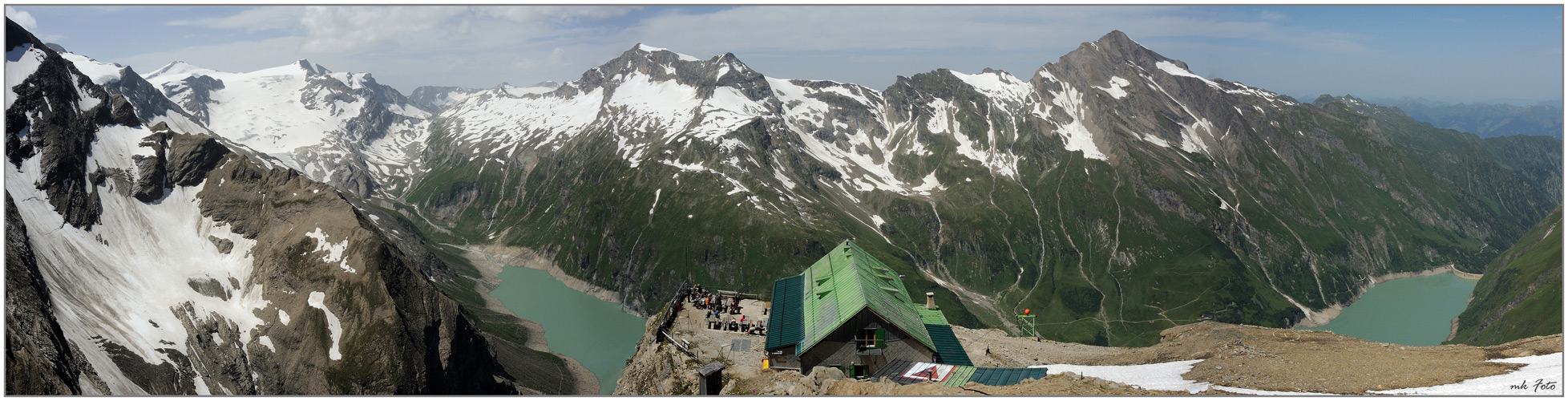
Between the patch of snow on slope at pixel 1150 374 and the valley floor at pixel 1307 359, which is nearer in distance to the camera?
the valley floor at pixel 1307 359

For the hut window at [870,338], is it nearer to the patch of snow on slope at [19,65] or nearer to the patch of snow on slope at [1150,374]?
the patch of snow on slope at [1150,374]

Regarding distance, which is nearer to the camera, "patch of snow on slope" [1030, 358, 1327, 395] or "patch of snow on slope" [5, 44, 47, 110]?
"patch of snow on slope" [1030, 358, 1327, 395]

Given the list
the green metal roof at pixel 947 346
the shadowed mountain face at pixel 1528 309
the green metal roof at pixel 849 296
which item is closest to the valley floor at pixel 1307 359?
the green metal roof at pixel 947 346

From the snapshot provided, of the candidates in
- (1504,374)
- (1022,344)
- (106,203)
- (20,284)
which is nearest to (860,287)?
(1022,344)

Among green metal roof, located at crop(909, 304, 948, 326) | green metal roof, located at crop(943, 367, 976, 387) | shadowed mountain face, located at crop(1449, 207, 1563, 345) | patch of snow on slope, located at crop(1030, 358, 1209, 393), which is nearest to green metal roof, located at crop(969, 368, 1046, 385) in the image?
green metal roof, located at crop(943, 367, 976, 387)

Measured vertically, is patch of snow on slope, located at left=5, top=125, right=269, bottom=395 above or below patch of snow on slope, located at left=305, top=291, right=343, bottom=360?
above

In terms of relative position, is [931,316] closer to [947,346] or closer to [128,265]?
[947,346]

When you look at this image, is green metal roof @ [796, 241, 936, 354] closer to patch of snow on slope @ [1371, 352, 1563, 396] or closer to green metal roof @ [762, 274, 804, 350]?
green metal roof @ [762, 274, 804, 350]
